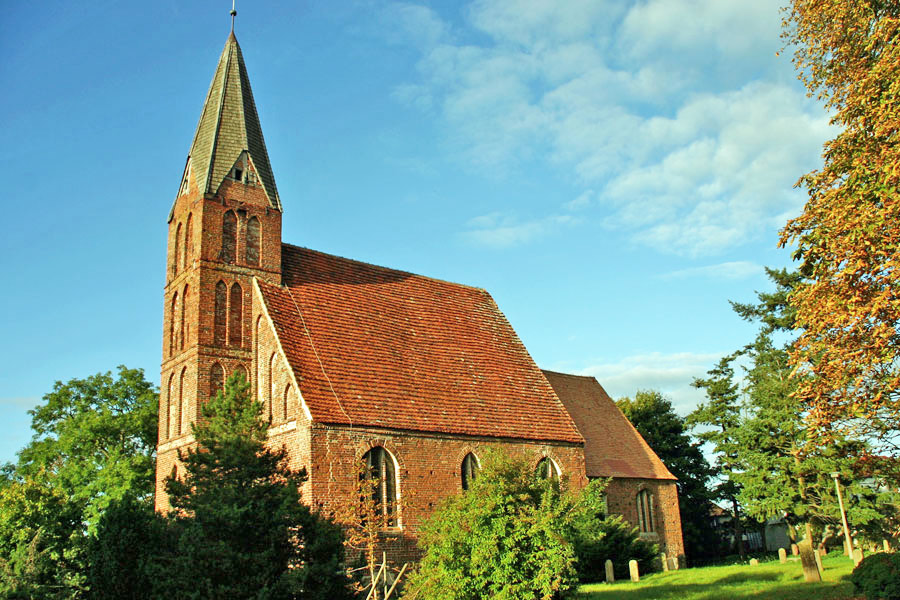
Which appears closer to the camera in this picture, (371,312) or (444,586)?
(444,586)

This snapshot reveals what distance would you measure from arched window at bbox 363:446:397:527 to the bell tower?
542cm

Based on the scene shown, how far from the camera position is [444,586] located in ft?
48.2

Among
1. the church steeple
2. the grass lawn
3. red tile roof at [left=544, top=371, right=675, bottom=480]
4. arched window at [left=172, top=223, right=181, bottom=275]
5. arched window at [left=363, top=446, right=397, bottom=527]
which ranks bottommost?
the grass lawn

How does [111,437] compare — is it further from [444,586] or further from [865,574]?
[865,574]

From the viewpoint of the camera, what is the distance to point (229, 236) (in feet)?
86.9

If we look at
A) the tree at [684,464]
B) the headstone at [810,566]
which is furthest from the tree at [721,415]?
the headstone at [810,566]

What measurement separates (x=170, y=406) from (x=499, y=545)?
15.5 metres

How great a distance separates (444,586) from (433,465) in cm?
1005

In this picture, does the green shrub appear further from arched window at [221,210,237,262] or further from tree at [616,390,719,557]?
tree at [616,390,719,557]

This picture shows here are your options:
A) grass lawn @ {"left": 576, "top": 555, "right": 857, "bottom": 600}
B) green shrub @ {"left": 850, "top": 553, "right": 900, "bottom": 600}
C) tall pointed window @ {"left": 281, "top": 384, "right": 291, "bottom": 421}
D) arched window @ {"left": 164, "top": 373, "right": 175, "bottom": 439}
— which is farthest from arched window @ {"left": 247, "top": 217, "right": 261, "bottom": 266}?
green shrub @ {"left": 850, "top": 553, "right": 900, "bottom": 600}

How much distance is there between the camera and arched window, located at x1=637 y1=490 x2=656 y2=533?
112 ft

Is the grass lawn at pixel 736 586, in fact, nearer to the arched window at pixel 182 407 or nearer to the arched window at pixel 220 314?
the arched window at pixel 182 407

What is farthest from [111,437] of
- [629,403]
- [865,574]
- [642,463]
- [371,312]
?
[865,574]

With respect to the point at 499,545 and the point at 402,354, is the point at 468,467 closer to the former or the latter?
the point at 402,354
